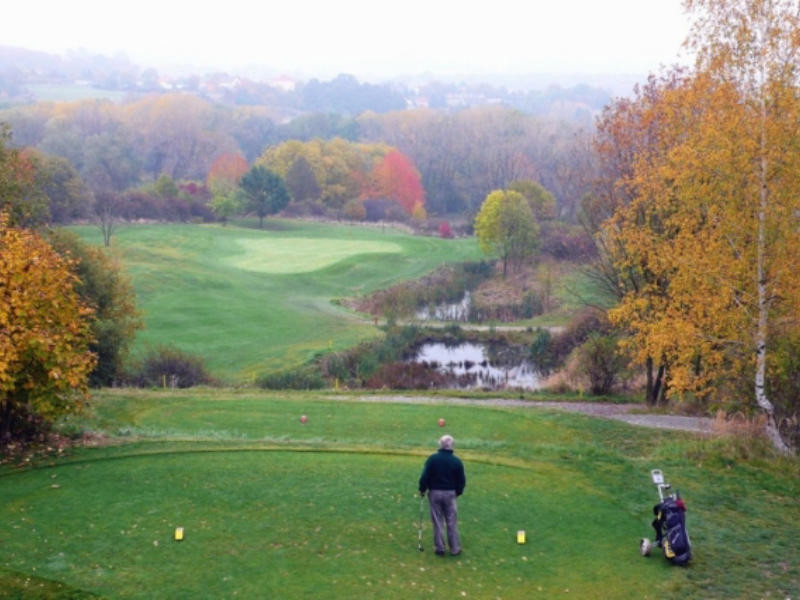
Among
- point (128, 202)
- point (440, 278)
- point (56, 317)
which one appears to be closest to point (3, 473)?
point (56, 317)

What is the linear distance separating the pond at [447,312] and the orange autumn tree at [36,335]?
3988 centimetres

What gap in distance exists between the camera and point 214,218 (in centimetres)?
9606

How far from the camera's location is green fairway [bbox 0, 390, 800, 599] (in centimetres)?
1170

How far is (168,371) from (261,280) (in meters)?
29.5

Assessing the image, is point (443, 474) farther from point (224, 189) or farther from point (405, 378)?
point (224, 189)

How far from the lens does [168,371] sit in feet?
117

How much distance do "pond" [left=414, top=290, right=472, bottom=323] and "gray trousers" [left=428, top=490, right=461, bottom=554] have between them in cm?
4367

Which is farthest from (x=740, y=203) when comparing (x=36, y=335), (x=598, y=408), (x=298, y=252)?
(x=298, y=252)

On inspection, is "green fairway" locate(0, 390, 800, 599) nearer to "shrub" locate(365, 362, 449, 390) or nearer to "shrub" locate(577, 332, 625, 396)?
"shrub" locate(577, 332, 625, 396)

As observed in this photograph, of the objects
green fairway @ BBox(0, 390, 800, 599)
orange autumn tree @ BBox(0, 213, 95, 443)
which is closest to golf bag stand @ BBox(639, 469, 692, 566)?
green fairway @ BBox(0, 390, 800, 599)

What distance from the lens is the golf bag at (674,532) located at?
40.5ft

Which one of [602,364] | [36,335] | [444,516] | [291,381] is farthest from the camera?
[291,381]

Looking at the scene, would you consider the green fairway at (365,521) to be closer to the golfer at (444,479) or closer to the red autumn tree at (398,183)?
the golfer at (444,479)

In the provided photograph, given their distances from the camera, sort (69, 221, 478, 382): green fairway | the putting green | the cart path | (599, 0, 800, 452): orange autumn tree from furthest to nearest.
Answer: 1. the putting green
2. (69, 221, 478, 382): green fairway
3. the cart path
4. (599, 0, 800, 452): orange autumn tree
